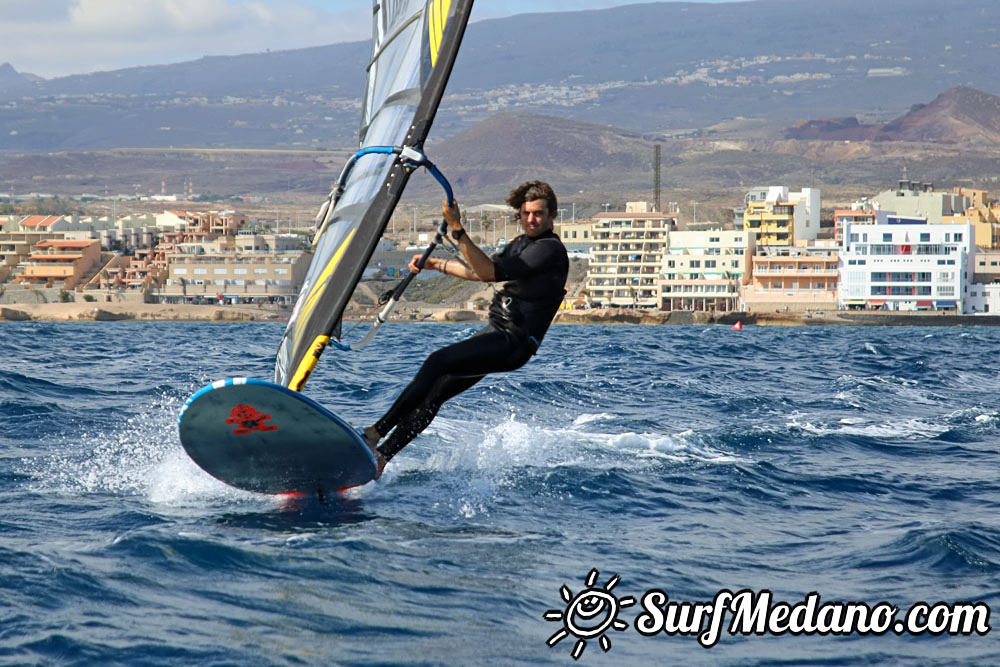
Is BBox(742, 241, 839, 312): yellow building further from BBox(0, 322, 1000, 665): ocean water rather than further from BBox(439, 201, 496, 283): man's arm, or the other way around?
BBox(439, 201, 496, 283): man's arm

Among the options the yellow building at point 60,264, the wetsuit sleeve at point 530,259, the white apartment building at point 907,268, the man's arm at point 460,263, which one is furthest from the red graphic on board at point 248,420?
the yellow building at point 60,264

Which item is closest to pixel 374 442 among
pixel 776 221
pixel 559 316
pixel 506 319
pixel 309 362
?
pixel 309 362

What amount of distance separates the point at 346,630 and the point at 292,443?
2.17 metres

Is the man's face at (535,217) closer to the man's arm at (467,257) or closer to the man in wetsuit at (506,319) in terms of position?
the man in wetsuit at (506,319)

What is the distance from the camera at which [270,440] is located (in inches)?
288

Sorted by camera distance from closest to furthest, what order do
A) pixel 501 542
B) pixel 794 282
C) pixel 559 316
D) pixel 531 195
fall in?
pixel 501 542
pixel 531 195
pixel 794 282
pixel 559 316

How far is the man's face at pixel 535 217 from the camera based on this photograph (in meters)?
7.25

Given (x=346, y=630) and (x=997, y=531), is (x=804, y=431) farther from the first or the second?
(x=346, y=630)

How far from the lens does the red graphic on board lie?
7031 mm

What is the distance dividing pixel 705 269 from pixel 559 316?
573 inches

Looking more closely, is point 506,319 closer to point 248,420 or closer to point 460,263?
point 460,263

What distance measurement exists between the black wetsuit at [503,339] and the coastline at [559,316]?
8338cm

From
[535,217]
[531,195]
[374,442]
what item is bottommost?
[374,442]

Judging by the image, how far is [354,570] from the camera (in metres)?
6.25
